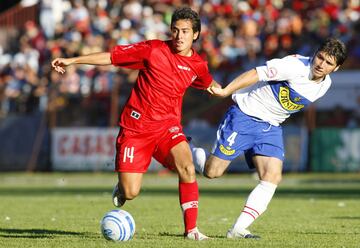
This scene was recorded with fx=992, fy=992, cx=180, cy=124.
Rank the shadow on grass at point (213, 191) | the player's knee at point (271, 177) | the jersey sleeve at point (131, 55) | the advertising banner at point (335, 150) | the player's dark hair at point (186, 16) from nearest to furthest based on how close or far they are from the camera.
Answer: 1. the player's dark hair at point (186, 16)
2. the jersey sleeve at point (131, 55)
3. the player's knee at point (271, 177)
4. the shadow on grass at point (213, 191)
5. the advertising banner at point (335, 150)

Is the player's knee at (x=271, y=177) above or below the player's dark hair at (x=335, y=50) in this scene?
below

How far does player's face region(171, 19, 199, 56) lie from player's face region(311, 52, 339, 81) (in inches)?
53.0

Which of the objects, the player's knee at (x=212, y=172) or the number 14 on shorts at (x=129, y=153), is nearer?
the number 14 on shorts at (x=129, y=153)

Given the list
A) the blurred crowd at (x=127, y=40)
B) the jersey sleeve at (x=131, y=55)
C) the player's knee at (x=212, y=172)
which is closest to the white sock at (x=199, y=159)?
the player's knee at (x=212, y=172)

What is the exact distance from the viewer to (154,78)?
10633mm

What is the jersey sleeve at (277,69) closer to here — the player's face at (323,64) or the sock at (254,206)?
the player's face at (323,64)

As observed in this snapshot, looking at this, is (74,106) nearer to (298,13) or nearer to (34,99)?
(34,99)

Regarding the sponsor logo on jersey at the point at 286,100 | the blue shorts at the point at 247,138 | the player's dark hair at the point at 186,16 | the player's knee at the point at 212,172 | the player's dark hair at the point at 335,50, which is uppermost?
the player's dark hair at the point at 186,16

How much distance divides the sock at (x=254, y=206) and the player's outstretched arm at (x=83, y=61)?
7.28 ft

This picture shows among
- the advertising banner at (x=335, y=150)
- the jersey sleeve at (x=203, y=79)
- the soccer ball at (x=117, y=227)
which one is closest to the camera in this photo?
the soccer ball at (x=117, y=227)

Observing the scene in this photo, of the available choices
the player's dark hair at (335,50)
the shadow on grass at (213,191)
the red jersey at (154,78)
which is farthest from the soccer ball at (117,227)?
the shadow on grass at (213,191)

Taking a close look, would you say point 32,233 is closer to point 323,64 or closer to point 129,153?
point 129,153

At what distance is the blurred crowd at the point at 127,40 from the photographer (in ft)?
96.6

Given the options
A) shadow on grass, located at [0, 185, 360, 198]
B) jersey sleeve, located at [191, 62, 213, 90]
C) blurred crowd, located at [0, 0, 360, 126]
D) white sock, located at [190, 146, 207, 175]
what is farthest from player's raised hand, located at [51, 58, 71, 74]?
blurred crowd, located at [0, 0, 360, 126]
